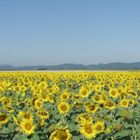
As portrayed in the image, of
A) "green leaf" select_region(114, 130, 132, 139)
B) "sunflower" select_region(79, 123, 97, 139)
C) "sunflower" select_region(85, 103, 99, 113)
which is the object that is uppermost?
"sunflower" select_region(85, 103, 99, 113)

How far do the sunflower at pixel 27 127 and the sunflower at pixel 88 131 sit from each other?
2.06 feet

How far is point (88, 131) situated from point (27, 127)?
0.77 m

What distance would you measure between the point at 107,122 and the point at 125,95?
307 cm

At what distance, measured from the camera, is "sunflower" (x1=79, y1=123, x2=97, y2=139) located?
579 centimetres

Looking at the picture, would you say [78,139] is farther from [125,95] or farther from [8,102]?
[125,95]

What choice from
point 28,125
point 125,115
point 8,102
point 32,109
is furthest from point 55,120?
point 28,125

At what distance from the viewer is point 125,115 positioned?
711 centimetres

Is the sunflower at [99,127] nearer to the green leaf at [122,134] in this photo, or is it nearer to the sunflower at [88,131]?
the sunflower at [88,131]

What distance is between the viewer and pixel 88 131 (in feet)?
19.2

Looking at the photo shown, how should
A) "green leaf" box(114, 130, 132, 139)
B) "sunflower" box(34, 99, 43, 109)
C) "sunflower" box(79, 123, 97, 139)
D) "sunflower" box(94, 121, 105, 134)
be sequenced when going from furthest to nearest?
"sunflower" box(34, 99, 43, 109) → "green leaf" box(114, 130, 132, 139) → "sunflower" box(94, 121, 105, 134) → "sunflower" box(79, 123, 97, 139)

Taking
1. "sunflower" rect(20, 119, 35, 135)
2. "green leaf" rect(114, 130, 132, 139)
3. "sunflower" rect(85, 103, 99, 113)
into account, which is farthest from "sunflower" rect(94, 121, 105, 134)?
"sunflower" rect(85, 103, 99, 113)

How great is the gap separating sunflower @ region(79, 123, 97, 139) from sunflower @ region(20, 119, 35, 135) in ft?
2.06

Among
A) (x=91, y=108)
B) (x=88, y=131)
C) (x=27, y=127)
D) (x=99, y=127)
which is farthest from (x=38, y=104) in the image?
(x=88, y=131)

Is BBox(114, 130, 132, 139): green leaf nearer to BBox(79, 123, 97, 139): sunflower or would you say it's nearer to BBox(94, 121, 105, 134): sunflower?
BBox(94, 121, 105, 134): sunflower
